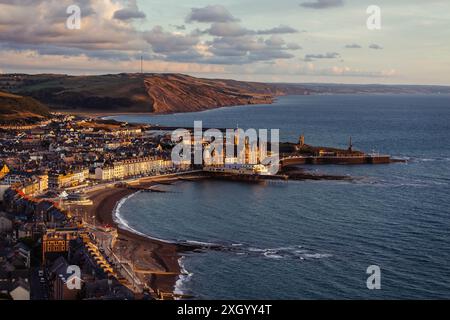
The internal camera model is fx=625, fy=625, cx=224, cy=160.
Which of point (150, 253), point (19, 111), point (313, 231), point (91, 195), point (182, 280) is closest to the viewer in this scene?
point (182, 280)

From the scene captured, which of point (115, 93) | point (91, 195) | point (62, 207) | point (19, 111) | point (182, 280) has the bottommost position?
point (182, 280)

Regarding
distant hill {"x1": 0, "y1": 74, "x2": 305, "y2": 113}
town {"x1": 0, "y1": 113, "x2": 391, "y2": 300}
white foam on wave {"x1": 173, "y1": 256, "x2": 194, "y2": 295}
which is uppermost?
distant hill {"x1": 0, "y1": 74, "x2": 305, "y2": 113}

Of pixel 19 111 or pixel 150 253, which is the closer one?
pixel 150 253

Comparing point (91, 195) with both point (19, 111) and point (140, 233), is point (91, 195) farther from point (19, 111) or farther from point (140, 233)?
point (19, 111)

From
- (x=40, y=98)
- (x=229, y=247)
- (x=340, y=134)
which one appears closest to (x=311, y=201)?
(x=229, y=247)

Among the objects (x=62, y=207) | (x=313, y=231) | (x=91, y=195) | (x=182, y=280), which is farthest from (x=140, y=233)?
(x=91, y=195)

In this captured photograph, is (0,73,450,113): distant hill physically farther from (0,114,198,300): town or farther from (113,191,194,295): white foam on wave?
(113,191,194,295): white foam on wave

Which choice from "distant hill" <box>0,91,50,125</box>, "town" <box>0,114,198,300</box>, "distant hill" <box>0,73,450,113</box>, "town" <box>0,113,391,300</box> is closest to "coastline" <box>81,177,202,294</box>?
"town" <box>0,113,391,300</box>
